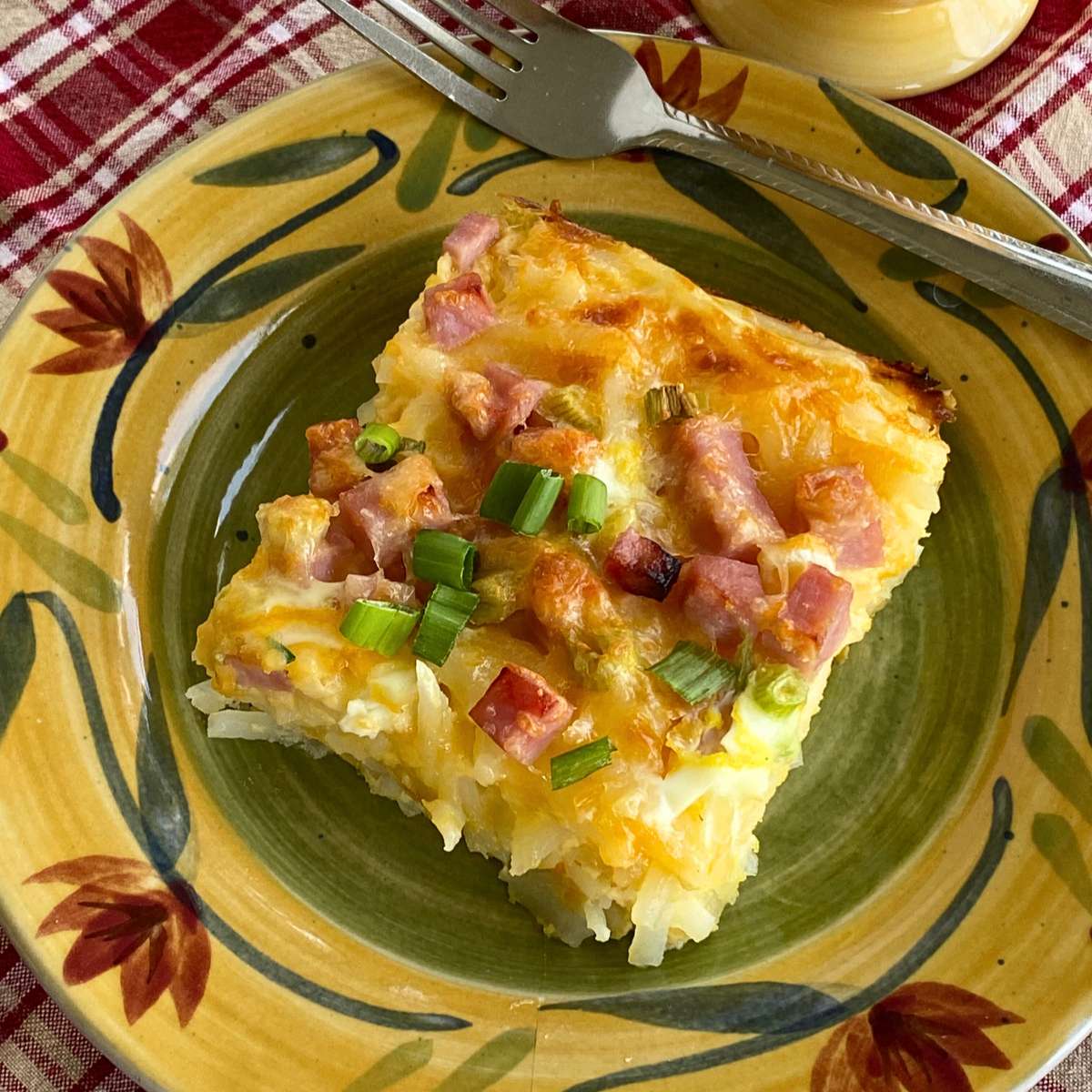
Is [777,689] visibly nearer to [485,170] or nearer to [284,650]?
[284,650]

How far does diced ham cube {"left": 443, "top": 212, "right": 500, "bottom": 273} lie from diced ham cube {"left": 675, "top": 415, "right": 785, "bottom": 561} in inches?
31.1

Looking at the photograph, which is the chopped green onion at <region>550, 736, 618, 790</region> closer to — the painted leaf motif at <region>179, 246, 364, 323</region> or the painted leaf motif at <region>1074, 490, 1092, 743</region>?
the painted leaf motif at <region>1074, 490, 1092, 743</region>

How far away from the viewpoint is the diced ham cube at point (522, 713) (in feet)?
8.89

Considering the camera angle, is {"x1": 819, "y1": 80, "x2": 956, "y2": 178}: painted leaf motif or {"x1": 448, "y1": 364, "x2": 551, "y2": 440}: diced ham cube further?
{"x1": 819, "y1": 80, "x2": 956, "y2": 178}: painted leaf motif

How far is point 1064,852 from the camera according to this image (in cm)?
310

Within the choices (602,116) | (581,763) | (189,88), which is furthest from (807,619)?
(189,88)

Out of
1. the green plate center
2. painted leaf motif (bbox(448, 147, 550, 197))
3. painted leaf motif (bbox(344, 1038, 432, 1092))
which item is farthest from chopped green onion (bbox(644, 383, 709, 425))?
painted leaf motif (bbox(344, 1038, 432, 1092))

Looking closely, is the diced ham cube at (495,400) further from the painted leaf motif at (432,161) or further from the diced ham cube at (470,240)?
the painted leaf motif at (432,161)

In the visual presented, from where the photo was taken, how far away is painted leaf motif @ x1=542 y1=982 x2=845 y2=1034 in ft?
9.95

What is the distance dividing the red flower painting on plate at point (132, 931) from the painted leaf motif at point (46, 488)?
0.93m

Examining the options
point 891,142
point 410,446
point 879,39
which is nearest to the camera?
point 410,446

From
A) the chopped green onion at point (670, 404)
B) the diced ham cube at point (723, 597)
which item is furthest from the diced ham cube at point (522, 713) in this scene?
the chopped green onion at point (670, 404)

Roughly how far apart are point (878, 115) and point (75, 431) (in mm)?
2461

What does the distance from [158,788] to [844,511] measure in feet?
6.15
